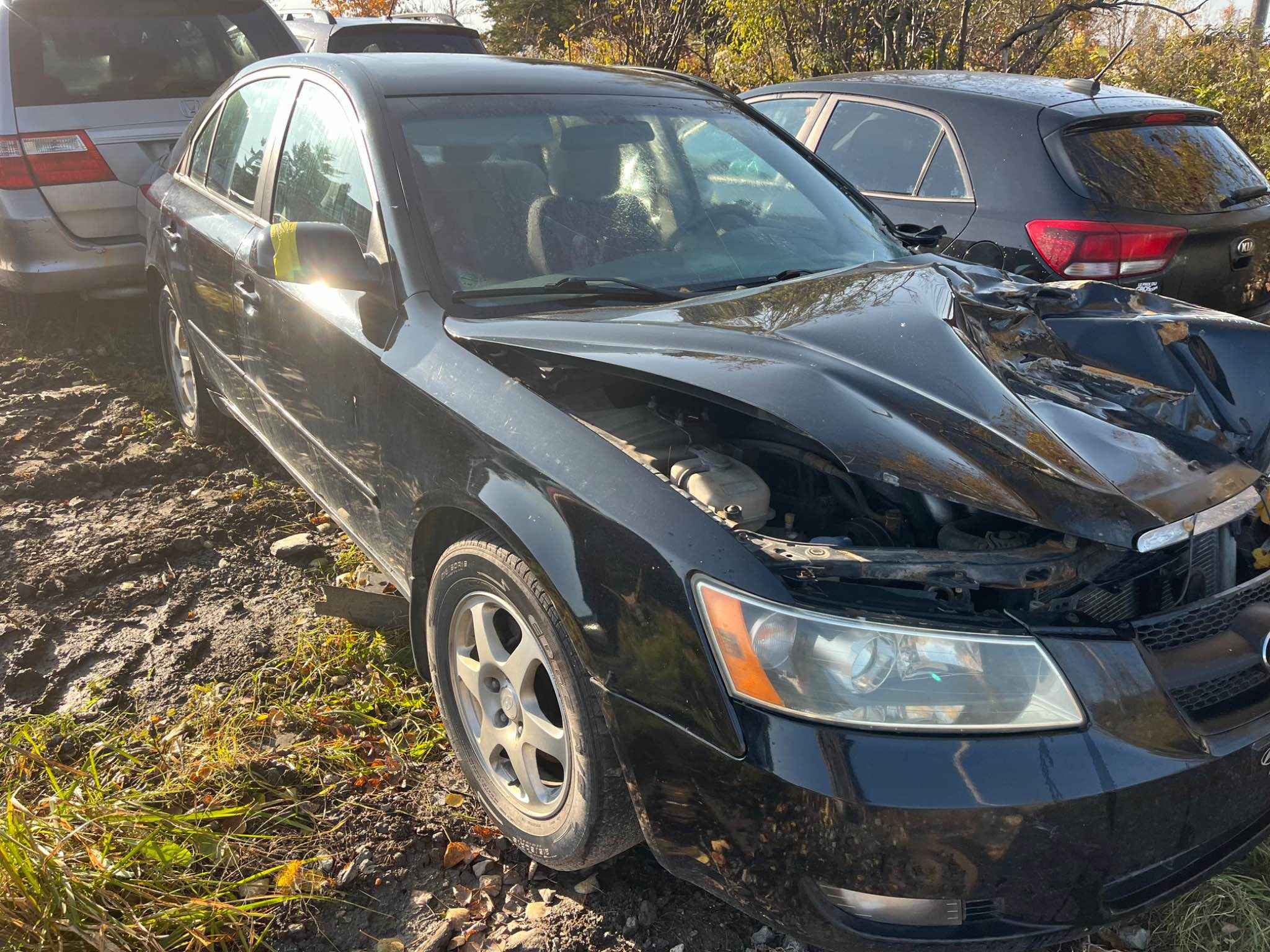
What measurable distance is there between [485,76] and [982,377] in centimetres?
182

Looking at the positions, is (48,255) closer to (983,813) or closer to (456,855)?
(456,855)

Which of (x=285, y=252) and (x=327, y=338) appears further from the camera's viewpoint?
(x=327, y=338)

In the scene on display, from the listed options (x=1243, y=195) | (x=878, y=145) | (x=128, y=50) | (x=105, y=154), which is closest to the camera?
(x=1243, y=195)

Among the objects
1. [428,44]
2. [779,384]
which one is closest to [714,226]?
[779,384]

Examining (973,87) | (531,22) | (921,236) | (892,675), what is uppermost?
(531,22)

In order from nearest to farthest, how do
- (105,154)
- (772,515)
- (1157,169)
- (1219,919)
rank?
(772,515)
(1219,919)
(1157,169)
(105,154)

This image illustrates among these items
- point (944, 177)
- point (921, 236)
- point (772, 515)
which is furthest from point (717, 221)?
point (944, 177)

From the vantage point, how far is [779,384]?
187 cm

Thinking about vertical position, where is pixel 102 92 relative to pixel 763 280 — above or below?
above

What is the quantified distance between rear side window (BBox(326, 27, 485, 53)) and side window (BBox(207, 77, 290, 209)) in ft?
18.4

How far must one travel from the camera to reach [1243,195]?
4398 mm

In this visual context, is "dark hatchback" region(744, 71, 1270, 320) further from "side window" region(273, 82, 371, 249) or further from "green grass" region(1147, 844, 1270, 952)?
"green grass" region(1147, 844, 1270, 952)

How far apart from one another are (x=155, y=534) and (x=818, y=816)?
9.96 feet

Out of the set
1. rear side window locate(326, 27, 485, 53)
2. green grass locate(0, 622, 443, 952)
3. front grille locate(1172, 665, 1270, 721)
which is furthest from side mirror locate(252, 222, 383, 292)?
rear side window locate(326, 27, 485, 53)
